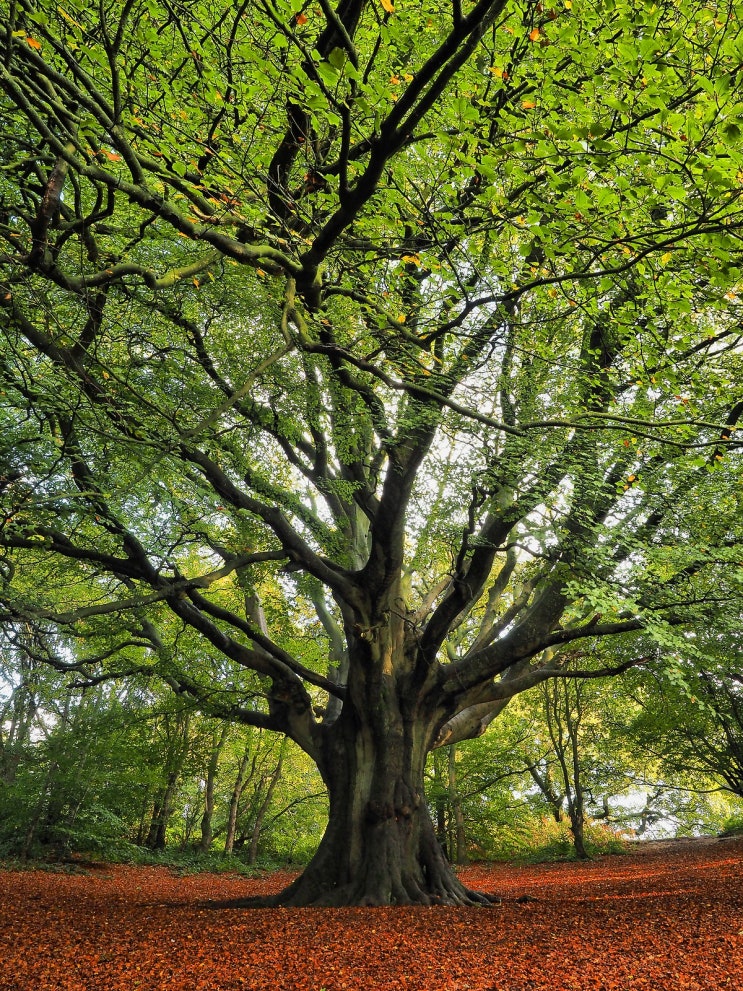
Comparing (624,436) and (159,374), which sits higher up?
(159,374)

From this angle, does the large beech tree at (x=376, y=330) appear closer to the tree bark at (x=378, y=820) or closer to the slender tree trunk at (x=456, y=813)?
the tree bark at (x=378, y=820)

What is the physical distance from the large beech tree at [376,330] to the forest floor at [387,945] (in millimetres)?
1795

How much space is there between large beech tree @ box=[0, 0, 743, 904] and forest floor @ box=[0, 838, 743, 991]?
70.7 inches

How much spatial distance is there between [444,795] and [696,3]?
16.3 meters

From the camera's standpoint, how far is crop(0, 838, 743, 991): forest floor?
13.5 ft

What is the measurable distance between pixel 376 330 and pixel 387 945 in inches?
200

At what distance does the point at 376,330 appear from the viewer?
5.39m

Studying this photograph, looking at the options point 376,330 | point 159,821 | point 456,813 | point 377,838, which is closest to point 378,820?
point 377,838

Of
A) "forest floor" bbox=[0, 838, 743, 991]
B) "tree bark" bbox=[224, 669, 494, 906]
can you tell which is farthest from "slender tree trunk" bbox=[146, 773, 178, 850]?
"tree bark" bbox=[224, 669, 494, 906]

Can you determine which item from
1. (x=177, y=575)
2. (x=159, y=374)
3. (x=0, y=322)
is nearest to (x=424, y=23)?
(x=159, y=374)

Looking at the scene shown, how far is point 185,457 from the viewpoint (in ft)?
21.4

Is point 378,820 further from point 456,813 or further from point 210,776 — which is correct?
point 456,813

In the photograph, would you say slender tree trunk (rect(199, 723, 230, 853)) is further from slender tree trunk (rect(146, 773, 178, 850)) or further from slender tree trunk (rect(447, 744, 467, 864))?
slender tree trunk (rect(447, 744, 467, 864))

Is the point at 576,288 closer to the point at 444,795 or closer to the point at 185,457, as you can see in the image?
the point at 185,457
